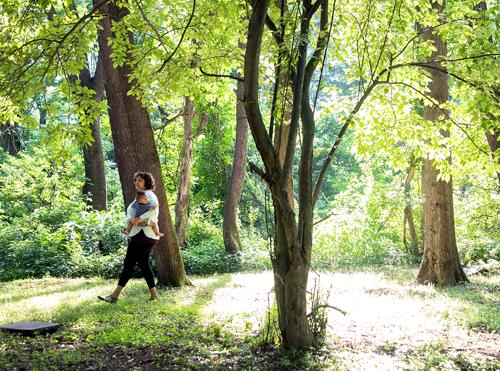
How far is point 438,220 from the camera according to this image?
11.3 meters

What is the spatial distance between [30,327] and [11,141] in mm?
20302

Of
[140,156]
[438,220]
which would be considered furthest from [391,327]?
[140,156]

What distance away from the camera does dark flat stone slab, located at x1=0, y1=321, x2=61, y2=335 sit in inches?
257

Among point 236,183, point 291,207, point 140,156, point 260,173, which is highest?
point 236,183

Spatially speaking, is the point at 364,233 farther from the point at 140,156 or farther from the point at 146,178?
the point at 146,178

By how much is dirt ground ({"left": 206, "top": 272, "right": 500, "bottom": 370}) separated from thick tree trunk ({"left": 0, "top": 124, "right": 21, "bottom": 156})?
55.0ft

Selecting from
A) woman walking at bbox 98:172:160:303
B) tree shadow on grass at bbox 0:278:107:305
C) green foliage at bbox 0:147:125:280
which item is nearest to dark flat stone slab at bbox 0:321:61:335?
woman walking at bbox 98:172:160:303

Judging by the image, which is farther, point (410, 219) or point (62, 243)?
point (410, 219)

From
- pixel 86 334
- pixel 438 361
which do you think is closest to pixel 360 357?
pixel 438 361

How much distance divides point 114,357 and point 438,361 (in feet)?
10.6

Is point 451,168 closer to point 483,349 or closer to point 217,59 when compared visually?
point 483,349

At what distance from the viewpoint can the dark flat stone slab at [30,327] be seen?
6.52m

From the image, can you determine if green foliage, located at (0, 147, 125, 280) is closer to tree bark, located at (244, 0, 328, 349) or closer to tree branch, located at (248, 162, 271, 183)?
tree bark, located at (244, 0, 328, 349)

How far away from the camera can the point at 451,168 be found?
25.3ft
